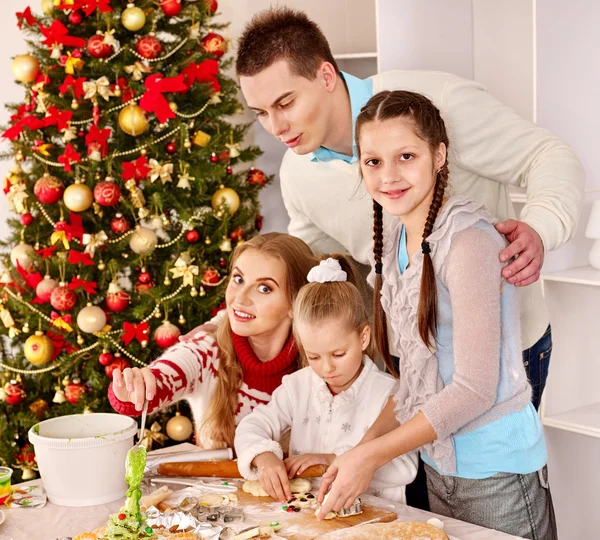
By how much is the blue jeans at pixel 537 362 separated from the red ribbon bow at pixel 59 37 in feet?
5.60

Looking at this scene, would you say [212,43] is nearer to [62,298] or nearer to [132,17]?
[132,17]

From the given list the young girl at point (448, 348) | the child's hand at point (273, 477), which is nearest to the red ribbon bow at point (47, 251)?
the child's hand at point (273, 477)

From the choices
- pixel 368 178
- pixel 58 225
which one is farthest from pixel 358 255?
pixel 58 225

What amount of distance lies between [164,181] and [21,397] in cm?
89

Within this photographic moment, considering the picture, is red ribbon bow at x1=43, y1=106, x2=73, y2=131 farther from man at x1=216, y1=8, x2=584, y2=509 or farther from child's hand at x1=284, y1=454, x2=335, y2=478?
child's hand at x1=284, y1=454, x2=335, y2=478

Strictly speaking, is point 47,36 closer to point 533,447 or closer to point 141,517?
point 141,517

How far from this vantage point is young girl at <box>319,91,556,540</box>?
1.51 metres

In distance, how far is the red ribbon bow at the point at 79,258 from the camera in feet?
8.94

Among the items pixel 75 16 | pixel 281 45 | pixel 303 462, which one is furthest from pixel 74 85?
pixel 303 462

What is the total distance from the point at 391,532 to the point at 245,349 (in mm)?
748

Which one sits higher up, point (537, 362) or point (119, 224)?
point (119, 224)

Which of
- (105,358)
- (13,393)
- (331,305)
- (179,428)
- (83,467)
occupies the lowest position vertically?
(179,428)

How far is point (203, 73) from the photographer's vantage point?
286 cm

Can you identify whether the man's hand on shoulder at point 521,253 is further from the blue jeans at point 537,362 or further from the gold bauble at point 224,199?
the gold bauble at point 224,199
